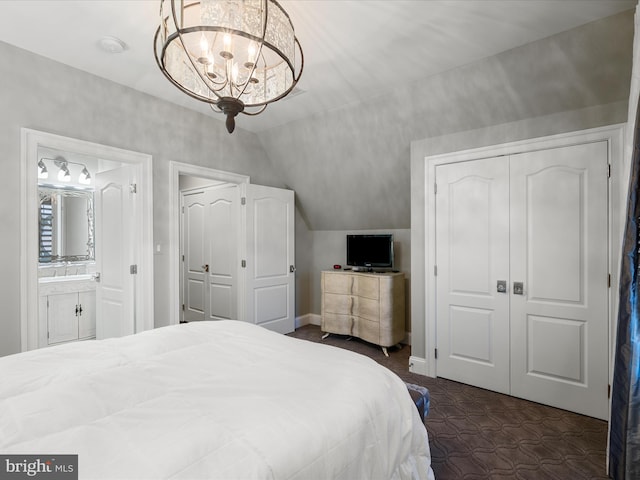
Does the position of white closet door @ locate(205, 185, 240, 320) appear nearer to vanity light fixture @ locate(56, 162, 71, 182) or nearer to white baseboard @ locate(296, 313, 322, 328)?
white baseboard @ locate(296, 313, 322, 328)

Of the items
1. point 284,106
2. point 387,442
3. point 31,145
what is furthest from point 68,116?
point 387,442

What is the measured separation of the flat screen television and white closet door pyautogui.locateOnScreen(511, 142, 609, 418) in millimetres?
1558

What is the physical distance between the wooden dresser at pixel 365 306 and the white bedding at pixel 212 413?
2309mm

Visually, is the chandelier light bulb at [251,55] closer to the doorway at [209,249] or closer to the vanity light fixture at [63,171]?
the doorway at [209,249]

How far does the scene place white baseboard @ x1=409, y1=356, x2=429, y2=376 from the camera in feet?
10.7

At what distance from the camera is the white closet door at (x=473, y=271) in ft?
9.37

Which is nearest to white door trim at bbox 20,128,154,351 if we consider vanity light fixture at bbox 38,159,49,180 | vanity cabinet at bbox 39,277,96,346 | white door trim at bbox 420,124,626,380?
vanity cabinet at bbox 39,277,96,346

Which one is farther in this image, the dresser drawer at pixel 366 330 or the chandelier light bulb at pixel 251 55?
the dresser drawer at pixel 366 330

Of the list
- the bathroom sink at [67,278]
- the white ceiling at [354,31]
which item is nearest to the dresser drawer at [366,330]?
the white ceiling at [354,31]

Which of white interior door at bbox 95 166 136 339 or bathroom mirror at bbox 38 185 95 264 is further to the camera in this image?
bathroom mirror at bbox 38 185 95 264

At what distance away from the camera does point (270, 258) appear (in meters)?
4.33

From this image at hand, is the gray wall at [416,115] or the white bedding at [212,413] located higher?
the gray wall at [416,115]

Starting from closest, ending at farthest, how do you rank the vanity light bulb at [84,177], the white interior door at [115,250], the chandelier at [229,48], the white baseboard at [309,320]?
the chandelier at [229,48]
the white interior door at [115,250]
the vanity light bulb at [84,177]
the white baseboard at [309,320]

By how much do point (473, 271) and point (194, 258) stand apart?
382cm
